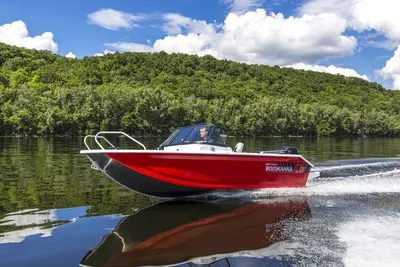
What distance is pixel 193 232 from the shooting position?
7.13 m

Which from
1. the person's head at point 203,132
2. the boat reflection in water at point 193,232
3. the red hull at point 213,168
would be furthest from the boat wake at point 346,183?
the person's head at point 203,132

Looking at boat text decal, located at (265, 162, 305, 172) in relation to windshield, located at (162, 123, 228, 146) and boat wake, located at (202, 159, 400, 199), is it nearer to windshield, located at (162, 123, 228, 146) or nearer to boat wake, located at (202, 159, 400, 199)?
boat wake, located at (202, 159, 400, 199)

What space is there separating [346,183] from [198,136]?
20.5 ft

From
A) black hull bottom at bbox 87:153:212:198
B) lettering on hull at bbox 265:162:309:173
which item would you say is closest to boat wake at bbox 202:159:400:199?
lettering on hull at bbox 265:162:309:173

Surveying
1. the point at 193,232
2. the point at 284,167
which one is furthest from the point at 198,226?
the point at 284,167

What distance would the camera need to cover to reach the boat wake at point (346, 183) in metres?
11.0

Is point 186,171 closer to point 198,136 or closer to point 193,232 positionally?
point 198,136

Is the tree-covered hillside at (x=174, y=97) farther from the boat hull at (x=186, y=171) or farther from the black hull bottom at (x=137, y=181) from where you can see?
the boat hull at (x=186, y=171)

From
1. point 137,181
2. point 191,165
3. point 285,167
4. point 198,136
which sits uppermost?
point 198,136

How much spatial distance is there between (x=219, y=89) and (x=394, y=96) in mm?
80879

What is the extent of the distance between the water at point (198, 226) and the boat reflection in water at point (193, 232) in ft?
0.06

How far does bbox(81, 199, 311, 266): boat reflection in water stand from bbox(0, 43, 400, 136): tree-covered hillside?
59.2 meters

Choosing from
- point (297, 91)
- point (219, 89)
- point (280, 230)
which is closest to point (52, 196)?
point (280, 230)

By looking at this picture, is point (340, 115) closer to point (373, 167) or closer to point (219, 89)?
point (219, 89)
